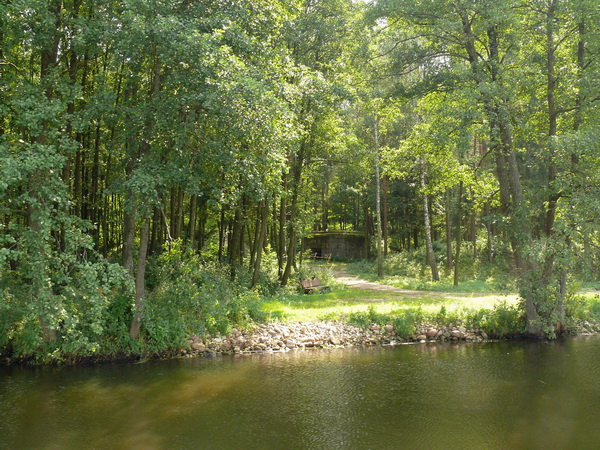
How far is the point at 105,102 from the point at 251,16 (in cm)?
415

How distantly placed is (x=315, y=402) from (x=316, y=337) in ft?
13.8

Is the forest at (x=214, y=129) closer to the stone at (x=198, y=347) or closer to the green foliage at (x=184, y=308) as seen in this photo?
the green foliage at (x=184, y=308)

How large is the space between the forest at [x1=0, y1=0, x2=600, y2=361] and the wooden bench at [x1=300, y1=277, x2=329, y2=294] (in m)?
2.81

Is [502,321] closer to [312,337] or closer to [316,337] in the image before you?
[316,337]

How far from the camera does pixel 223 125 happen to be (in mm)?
10250

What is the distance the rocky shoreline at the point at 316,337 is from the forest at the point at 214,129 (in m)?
0.48

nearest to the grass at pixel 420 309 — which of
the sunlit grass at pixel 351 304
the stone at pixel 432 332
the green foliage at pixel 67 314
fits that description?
the sunlit grass at pixel 351 304

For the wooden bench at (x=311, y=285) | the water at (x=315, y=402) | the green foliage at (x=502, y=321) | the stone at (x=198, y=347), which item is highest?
the wooden bench at (x=311, y=285)

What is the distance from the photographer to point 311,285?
19234 millimetres

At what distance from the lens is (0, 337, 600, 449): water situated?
725 cm

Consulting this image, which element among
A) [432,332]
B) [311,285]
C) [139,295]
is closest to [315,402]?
[139,295]

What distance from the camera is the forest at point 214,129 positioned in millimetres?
9438

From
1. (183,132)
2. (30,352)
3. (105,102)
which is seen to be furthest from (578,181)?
(30,352)

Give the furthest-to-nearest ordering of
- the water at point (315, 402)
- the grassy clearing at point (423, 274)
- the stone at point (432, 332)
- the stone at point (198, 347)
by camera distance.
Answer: the grassy clearing at point (423, 274) < the stone at point (432, 332) < the stone at point (198, 347) < the water at point (315, 402)
